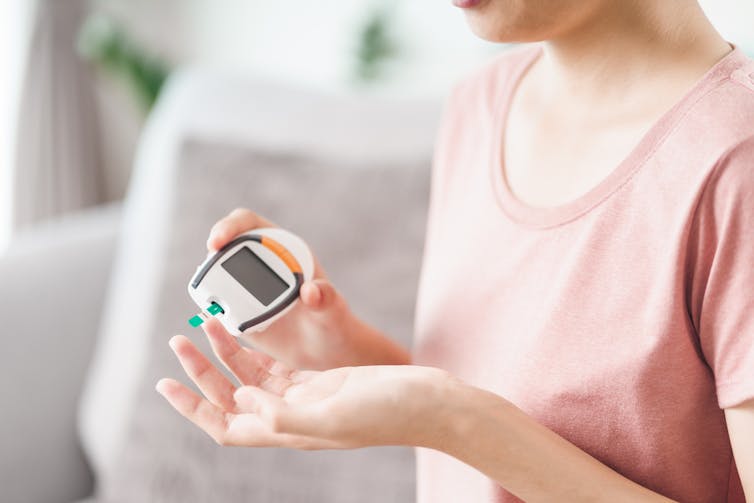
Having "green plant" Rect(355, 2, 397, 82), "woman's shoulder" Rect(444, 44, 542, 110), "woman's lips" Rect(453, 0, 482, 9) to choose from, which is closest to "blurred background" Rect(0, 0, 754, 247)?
"green plant" Rect(355, 2, 397, 82)

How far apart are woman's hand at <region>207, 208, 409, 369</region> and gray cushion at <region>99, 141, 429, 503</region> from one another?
1.37 ft

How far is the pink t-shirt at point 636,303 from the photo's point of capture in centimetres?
51

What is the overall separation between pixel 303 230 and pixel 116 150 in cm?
153

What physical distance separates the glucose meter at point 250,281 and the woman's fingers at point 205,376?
0.14 feet

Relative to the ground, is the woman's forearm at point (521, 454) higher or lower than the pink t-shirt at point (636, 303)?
Answer: lower

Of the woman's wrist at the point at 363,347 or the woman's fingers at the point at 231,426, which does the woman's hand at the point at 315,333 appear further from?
the woman's fingers at the point at 231,426

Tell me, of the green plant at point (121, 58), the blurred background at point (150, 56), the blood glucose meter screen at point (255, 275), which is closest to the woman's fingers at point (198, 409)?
the blood glucose meter screen at point (255, 275)

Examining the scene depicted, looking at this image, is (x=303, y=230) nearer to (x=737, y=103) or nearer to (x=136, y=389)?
(x=136, y=389)

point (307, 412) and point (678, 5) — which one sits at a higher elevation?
point (678, 5)

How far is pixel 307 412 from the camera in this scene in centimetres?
49

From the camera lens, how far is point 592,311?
1.94 ft

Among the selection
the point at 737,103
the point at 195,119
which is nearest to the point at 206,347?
the point at 195,119

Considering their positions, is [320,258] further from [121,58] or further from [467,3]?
[121,58]

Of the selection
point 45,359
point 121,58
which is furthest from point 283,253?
point 121,58
